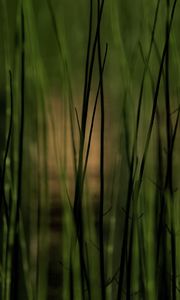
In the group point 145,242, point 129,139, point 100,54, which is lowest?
point 145,242

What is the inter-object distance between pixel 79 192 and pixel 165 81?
0.72ft

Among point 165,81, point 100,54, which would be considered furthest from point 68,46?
point 165,81

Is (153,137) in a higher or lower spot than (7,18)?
lower

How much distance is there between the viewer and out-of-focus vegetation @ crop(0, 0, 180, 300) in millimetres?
765

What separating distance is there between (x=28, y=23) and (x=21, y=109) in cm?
13

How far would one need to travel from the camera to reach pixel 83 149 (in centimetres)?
76

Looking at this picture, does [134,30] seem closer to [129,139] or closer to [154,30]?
[154,30]

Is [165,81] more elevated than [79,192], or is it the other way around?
[165,81]

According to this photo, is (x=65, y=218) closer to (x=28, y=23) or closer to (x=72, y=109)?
(x=72, y=109)

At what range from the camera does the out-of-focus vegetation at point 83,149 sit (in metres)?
0.77

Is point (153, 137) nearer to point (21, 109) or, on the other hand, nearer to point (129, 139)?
point (129, 139)

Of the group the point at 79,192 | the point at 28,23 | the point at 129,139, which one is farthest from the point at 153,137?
the point at 28,23

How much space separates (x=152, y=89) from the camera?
2.53 ft

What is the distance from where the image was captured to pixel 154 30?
0.78 metres
